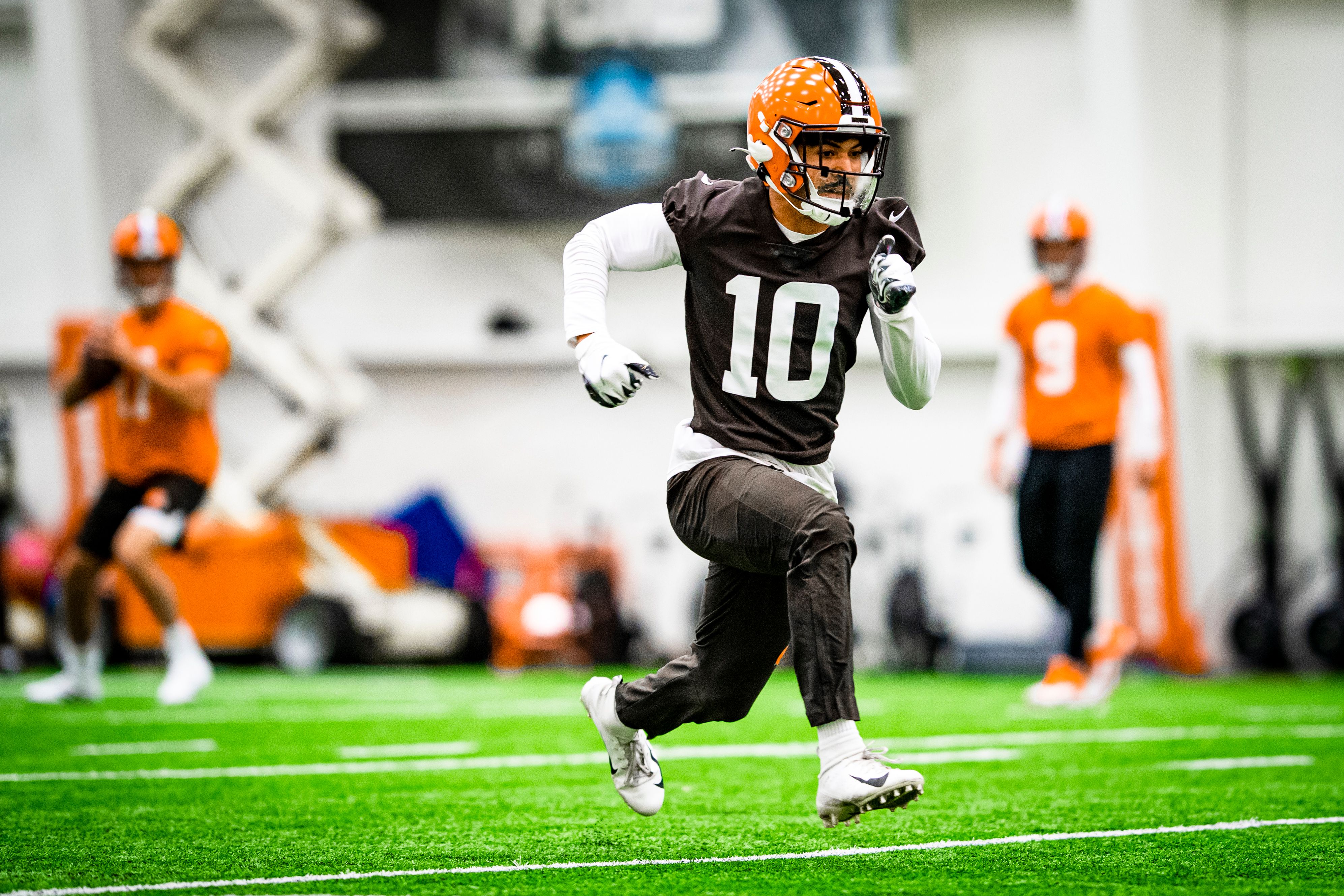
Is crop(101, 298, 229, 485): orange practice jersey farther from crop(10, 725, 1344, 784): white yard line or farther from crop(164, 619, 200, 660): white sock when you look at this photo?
crop(10, 725, 1344, 784): white yard line

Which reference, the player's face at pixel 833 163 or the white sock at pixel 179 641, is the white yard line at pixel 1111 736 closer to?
the player's face at pixel 833 163

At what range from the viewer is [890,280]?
314 centimetres

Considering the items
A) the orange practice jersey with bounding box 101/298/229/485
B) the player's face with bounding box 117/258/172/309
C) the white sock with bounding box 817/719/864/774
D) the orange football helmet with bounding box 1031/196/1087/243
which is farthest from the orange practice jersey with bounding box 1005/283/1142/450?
the white sock with bounding box 817/719/864/774

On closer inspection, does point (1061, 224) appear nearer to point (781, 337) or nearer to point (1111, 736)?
point (1111, 736)

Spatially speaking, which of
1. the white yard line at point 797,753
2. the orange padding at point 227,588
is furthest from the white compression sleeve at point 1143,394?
the orange padding at point 227,588

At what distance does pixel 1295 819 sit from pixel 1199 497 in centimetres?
813

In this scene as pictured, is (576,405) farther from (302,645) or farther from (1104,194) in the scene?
(1104,194)

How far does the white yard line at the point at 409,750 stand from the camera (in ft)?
16.4

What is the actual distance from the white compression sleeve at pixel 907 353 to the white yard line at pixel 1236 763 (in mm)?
1806

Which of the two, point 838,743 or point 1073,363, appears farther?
point 1073,363

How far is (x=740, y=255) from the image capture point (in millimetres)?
3418

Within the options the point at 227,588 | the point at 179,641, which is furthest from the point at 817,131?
the point at 227,588

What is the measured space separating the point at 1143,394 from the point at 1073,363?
1.05 ft

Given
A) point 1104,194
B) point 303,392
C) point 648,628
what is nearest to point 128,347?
point 303,392
